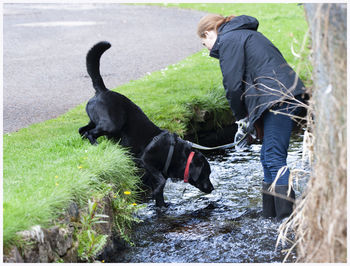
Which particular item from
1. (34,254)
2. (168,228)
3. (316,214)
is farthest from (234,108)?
(34,254)

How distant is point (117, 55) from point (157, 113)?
5.27m

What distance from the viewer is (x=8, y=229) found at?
125 inches

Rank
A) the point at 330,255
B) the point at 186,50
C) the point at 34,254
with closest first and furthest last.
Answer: the point at 330,255, the point at 34,254, the point at 186,50

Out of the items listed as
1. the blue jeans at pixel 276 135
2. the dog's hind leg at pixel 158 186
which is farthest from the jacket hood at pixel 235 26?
the dog's hind leg at pixel 158 186

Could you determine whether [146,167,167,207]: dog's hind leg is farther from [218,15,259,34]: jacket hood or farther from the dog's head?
[218,15,259,34]: jacket hood

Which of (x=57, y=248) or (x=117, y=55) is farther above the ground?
(x=117, y=55)

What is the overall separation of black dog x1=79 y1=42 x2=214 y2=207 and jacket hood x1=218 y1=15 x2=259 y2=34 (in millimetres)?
1459

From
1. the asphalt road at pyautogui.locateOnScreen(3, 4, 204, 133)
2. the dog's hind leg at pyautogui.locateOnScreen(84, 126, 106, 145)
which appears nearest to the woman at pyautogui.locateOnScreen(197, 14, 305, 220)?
the dog's hind leg at pyautogui.locateOnScreen(84, 126, 106, 145)

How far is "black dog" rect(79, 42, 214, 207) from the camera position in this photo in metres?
5.28

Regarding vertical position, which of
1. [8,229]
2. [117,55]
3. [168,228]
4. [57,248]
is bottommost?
[168,228]

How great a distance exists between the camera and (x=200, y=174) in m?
5.32

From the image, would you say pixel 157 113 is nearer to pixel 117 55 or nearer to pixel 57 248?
pixel 57 248

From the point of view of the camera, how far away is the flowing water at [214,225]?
4.16m

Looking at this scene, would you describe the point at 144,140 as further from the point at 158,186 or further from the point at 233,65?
the point at 233,65
